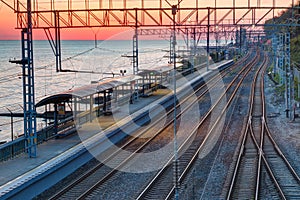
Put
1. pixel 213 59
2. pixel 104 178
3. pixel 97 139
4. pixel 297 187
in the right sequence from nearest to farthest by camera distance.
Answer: pixel 297 187
pixel 104 178
pixel 97 139
pixel 213 59

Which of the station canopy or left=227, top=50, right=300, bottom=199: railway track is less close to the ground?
the station canopy

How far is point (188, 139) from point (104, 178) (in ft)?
22.0

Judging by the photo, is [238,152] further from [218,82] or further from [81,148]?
[218,82]

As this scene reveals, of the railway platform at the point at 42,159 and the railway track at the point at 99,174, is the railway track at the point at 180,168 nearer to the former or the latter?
the railway track at the point at 99,174

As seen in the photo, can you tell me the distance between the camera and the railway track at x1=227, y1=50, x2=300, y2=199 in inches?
545

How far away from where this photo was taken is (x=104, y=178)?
1538 centimetres

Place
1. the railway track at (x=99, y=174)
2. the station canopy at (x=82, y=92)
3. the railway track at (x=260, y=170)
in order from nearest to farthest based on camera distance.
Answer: the railway track at (x=260, y=170) < the railway track at (x=99, y=174) < the station canopy at (x=82, y=92)

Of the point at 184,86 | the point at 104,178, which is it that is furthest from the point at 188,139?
the point at 184,86

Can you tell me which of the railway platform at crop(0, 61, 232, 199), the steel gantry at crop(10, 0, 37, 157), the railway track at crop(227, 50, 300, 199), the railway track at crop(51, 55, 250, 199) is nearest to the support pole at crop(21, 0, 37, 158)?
the steel gantry at crop(10, 0, 37, 157)

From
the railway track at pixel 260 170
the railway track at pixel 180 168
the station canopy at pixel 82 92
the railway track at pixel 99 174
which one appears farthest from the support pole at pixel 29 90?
the railway track at pixel 260 170

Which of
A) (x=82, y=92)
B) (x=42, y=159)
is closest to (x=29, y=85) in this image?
(x=42, y=159)

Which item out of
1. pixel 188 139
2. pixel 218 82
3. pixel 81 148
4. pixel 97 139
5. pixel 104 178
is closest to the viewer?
pixel 104 178

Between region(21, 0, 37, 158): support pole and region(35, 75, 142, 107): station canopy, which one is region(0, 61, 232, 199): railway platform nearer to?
region(21, 0, 37, 158): support pole

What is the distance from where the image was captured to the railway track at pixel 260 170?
45.4 feet
